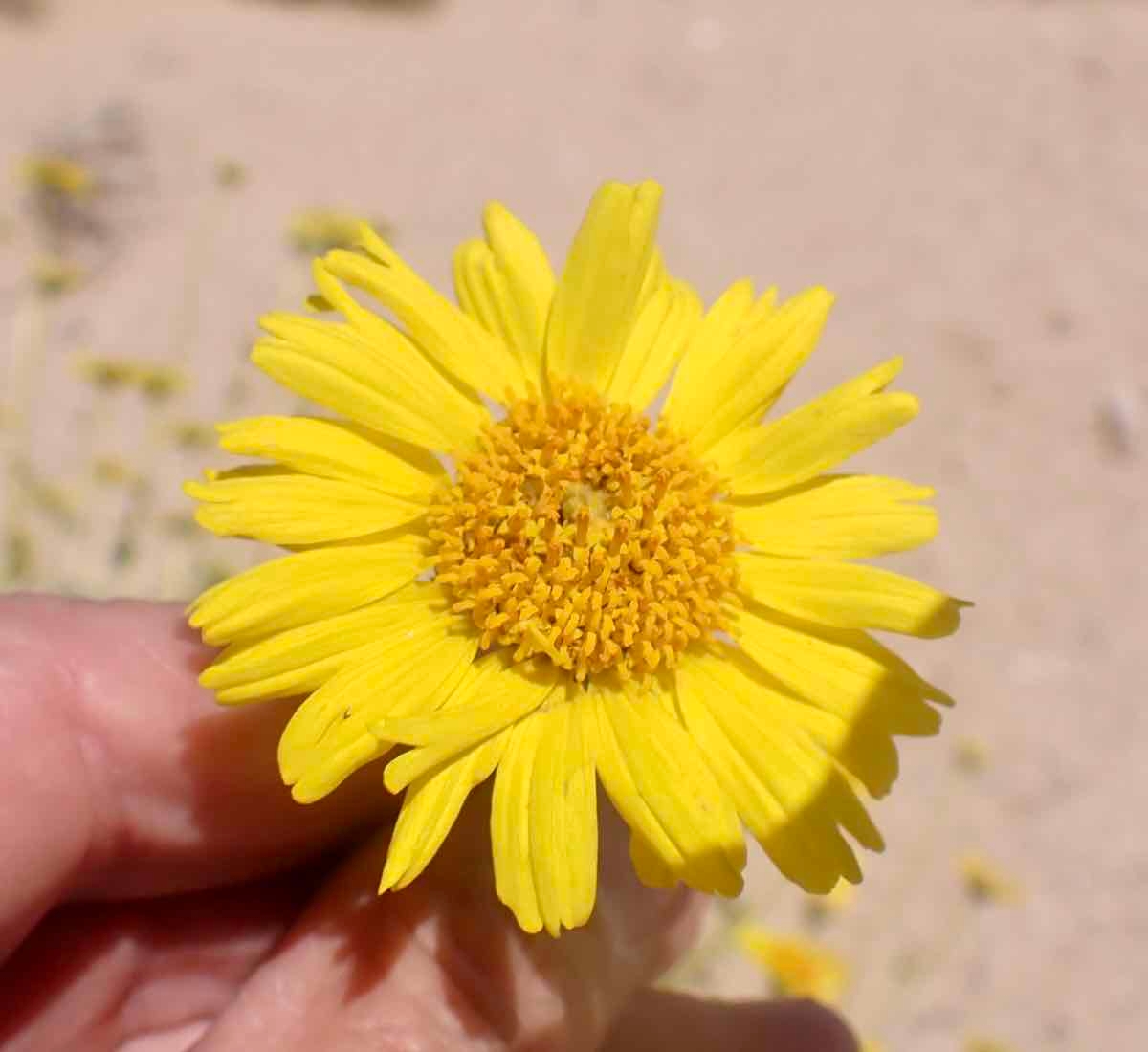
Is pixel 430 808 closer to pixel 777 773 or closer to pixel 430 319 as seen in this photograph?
pixel 777 773

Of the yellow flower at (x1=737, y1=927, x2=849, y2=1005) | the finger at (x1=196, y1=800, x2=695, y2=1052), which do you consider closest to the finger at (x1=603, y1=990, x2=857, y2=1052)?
the finger at (x1=196, y1=800, x2=695, y2=1052)

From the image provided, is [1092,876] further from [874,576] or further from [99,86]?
[99,86]

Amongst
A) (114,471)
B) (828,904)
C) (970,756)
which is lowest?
(828,904)

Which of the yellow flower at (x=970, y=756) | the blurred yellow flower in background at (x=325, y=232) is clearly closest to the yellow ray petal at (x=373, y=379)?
the blurred yellow flower in background at (x=325, y=232)

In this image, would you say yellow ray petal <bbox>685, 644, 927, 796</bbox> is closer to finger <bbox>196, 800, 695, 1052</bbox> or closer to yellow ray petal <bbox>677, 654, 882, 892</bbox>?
yellow ray petal <bbox>677, 654, 882, 892</bbox>

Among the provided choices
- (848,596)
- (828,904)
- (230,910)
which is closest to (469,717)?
(848,596)

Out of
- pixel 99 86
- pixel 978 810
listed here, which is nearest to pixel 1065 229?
pixel 978 810
